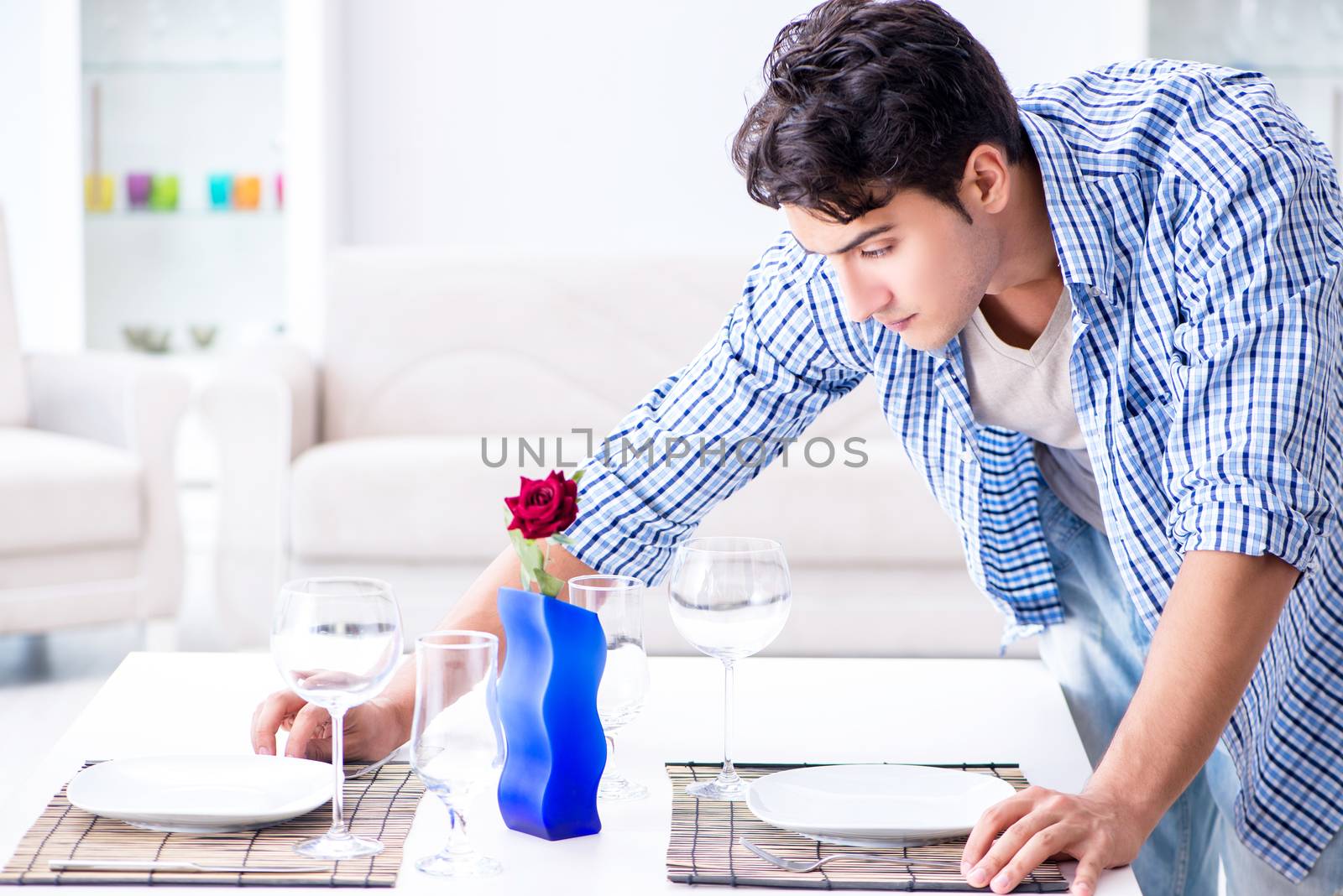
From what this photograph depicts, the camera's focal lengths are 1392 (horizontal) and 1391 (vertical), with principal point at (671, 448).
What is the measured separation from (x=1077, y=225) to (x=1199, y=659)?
39 centimetres

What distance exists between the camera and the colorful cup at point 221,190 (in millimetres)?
4535

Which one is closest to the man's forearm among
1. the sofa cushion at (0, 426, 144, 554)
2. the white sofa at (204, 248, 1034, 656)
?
the white sofa at (204, 248, 1034, 656)

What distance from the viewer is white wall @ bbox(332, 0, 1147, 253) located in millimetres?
4352

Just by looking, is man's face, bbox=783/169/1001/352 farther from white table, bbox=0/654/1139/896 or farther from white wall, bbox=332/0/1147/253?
white wall, bbox=332/0/1147/253

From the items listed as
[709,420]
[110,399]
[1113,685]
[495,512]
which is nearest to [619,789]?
[709,420]

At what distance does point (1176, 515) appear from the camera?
3.54ft

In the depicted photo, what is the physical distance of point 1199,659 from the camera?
101 cm

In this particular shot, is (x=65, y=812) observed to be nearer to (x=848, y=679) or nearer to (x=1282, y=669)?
(x=848, y=679)

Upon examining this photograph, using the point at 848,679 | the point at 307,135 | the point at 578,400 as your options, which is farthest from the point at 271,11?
the point at 848,679

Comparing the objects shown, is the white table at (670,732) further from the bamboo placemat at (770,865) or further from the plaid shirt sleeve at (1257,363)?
the plaid shirt sleeve at (1257,363)

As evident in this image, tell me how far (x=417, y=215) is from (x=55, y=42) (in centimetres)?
122

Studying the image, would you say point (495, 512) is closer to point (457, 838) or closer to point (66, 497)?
point (66, 497)

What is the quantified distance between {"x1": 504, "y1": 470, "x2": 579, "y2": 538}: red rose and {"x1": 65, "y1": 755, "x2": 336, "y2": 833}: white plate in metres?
0.21

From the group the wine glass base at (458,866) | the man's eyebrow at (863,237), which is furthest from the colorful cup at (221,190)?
the wine glass base at (458,866)
